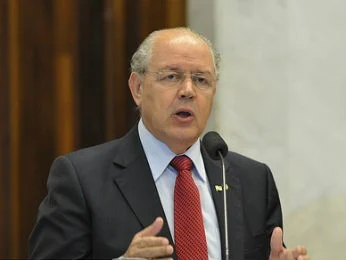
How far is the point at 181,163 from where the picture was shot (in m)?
2.27

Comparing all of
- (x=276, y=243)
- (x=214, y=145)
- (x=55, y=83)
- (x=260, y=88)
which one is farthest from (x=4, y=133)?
(x=276, y=243)

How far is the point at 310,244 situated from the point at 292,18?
897 millimetres

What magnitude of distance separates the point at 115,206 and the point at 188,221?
205mm

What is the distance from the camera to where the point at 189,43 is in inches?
90.7

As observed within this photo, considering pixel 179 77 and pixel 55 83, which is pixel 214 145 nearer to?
pixel 179 77

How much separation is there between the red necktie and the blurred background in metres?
0.92

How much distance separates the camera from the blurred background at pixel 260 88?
10.0ft

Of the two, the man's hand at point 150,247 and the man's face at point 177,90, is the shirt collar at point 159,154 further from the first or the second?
the man's hand at point 150,247

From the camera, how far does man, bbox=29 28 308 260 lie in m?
2.09

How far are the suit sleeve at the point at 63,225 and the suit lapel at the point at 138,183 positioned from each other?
0.13m

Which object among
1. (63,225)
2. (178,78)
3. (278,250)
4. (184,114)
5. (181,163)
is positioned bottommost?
(278,250)

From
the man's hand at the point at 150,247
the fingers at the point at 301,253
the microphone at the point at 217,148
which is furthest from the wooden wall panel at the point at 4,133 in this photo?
the fingers at the point at 301,253

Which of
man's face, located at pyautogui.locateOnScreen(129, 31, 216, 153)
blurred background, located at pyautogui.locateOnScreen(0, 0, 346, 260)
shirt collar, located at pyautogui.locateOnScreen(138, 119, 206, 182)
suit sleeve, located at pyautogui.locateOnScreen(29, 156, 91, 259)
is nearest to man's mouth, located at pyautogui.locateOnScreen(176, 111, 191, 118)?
man's face, located at pyautogui.locateOnScreen(129, 31, 216, 153)

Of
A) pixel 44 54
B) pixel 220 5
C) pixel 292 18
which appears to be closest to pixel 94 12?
pixel 44 54
